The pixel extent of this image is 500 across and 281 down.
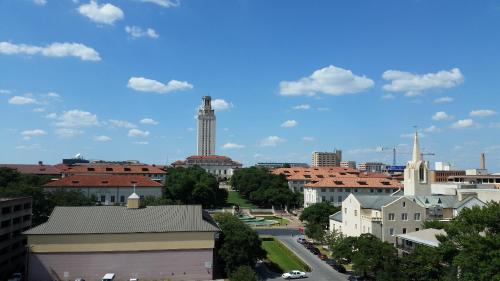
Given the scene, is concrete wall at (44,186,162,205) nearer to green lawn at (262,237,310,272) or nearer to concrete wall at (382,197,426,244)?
green lawn at (262,237,310,272)

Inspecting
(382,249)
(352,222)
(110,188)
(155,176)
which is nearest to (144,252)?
(382,249)

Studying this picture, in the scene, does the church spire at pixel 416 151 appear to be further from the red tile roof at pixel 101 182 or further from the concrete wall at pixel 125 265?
the red tile roof at pixel 101 182

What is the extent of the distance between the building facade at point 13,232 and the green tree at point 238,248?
2615 centimetres

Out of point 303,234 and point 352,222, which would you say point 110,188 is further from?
point 352,222

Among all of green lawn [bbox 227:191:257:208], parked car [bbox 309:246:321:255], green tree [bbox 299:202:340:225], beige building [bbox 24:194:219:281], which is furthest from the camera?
green lawn [bbox 227:191:257:208]

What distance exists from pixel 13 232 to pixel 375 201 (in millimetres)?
50776

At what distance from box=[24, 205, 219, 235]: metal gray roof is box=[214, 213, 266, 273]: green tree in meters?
2.11

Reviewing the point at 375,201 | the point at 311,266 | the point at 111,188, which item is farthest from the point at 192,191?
the point at 311,266

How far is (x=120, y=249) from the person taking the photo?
56781 mm

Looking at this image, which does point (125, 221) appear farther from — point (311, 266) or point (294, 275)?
point (311, 266)

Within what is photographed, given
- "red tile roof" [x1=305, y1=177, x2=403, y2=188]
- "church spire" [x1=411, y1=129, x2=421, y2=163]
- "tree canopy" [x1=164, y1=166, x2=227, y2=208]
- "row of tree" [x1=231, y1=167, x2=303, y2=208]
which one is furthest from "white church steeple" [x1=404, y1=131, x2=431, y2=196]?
"tree canopy" [x1=164, y1=166, x2=227, y2=208]

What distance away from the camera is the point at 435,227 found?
6206 cm

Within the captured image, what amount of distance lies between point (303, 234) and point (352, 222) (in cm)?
1869

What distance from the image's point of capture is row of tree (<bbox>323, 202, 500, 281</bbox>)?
1570 inches
